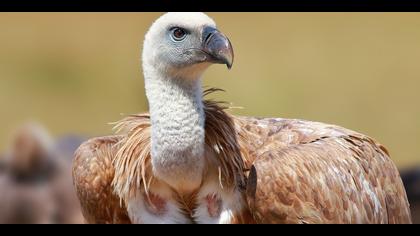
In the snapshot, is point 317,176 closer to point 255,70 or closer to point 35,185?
point 35,185

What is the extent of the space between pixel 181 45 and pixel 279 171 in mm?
842

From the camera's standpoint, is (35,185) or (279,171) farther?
(35,185)

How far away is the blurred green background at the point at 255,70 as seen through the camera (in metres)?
16.4

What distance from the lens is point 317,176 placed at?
684cm

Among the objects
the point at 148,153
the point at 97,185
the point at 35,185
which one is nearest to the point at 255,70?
the point at 35,185

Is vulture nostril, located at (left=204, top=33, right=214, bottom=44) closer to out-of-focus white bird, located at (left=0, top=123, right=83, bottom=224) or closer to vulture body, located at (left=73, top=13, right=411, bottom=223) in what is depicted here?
vulture body, located at (left=73, top=13, right=411, bottom=223)

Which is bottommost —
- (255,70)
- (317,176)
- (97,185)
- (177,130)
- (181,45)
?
(255,70)

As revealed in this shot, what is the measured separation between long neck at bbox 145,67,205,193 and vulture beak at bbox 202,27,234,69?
0.26m

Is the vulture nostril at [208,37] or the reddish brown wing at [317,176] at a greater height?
the vulture nostril at [208,37]

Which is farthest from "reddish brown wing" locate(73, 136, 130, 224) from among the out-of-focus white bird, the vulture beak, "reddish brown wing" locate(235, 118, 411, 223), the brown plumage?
the out-of-focus white bird

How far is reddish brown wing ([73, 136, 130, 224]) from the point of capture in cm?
726

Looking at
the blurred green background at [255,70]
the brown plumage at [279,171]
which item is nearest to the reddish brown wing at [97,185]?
the brown plumage at [279,171]

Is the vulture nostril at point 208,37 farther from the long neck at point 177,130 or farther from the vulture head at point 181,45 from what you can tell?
the long neck at point 177,130
